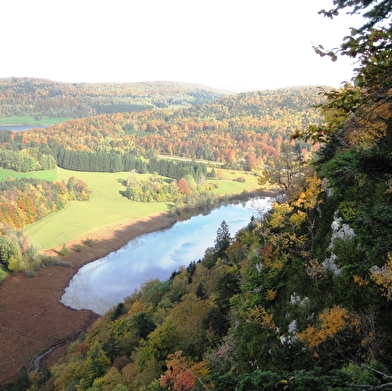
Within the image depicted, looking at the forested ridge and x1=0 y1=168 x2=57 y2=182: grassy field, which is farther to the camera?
the forested ridge

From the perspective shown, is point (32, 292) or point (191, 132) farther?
point (191, 132)

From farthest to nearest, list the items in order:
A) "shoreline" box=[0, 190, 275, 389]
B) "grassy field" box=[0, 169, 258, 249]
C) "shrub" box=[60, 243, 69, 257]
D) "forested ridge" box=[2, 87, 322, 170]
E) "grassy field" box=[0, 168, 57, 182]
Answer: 1. "forested ridge" box=[2, 87, 322, 170]
2. "grassy field" box=[0, 168, 57, 182]
3. "grassy field" box=[0, 169, 258, 249]
4. "shrub" box=[60, 243, 69, 257]
5. "shoreline" box=[0, 190, 275, 389]

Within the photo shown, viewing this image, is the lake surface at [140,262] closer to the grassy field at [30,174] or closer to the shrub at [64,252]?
the shrub at [64,252]

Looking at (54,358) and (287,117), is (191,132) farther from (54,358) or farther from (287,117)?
(54,358)

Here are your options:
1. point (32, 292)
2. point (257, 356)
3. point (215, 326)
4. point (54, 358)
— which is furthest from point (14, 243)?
point (257, 356)

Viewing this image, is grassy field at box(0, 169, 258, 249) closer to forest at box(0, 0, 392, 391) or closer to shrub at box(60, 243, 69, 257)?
shrub at box(60, 243, 69, 257)

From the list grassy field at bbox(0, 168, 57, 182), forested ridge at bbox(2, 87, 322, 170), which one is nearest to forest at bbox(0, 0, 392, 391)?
grassy field at bbox(0, 168, 57, 182)
